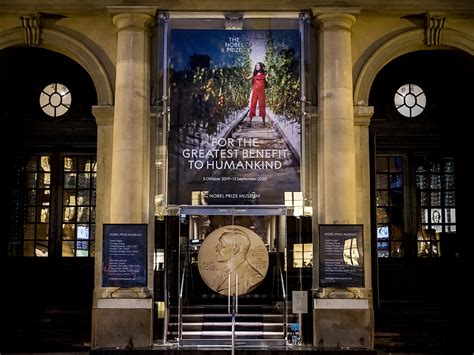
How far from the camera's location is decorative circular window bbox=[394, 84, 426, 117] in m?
19.5

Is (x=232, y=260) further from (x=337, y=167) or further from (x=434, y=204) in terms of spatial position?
(x=434, y=204)

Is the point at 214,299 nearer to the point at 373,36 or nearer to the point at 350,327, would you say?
the point at 350,327

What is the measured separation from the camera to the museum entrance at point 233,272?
51.5 feet

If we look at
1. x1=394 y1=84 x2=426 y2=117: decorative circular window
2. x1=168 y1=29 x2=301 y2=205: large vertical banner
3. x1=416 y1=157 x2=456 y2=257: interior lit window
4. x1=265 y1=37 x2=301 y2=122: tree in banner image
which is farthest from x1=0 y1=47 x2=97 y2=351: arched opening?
x1=416 y1=157 x2=456 y2=257: interior lit window

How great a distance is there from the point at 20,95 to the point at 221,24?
5.97 m

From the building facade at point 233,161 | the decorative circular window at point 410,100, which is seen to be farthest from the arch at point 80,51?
the decorative circular window at point 410,100

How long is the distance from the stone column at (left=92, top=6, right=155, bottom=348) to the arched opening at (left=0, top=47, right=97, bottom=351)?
3.07 meters

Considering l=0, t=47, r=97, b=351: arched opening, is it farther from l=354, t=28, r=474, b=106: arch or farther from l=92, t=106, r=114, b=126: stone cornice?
l=354, t=28, r=474, b=106: arch

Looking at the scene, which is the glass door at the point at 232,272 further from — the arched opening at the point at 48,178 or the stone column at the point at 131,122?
the arched opening at the point at 48,178

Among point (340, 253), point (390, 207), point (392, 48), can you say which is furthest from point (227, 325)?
point (392, 48)

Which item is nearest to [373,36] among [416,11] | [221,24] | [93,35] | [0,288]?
[416,11]

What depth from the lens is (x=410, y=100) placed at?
1953 centimetres

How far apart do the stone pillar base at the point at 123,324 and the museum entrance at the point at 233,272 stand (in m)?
0.53

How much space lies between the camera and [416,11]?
53.5ft
